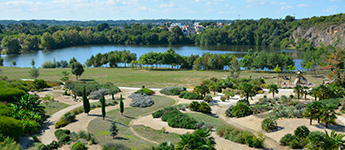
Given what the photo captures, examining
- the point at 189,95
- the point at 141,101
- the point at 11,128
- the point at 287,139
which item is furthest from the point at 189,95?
the point at 11,128

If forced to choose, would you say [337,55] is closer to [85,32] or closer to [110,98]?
[110,98]

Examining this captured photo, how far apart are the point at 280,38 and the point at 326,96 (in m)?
143

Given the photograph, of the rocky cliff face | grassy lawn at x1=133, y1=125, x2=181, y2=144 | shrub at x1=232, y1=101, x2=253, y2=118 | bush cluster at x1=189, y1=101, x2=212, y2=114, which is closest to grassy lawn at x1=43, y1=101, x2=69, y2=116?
grassy lawn at x1=133, y1=125, x2=181, y2=144

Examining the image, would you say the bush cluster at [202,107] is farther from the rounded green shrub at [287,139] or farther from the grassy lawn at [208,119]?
the rounded green shrub at [287,139]

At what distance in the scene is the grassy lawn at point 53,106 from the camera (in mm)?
31273

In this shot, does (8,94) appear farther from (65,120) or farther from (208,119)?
(208,119)

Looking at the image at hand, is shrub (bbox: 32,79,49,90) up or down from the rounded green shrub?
up

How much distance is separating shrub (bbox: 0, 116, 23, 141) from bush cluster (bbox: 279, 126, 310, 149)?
21684mm

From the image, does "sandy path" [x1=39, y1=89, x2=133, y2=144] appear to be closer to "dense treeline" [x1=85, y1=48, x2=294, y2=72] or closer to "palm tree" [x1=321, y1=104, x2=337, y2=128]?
"palm tree" [x1=321, y1=104, x2=337, y2=128]

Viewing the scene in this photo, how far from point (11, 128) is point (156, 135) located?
1195 cm

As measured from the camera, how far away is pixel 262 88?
4378 cm

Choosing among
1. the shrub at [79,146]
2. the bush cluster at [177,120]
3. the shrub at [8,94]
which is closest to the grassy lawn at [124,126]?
the shrub at [79,146]

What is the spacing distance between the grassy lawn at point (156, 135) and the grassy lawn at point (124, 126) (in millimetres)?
979

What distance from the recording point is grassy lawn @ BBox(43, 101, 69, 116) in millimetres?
31273
